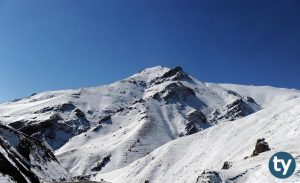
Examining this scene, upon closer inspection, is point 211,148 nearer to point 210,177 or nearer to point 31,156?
point 31,156

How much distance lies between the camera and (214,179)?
3991cm

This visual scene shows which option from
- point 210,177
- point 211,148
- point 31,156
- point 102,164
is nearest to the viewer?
point 210,177

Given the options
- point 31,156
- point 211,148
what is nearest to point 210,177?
point 31,156

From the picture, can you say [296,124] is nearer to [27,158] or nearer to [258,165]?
[258,165]

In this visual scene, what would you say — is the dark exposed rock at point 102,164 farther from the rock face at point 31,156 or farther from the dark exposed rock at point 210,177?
the dark exposed rock at point 210,177

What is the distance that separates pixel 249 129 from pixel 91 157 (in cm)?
9599

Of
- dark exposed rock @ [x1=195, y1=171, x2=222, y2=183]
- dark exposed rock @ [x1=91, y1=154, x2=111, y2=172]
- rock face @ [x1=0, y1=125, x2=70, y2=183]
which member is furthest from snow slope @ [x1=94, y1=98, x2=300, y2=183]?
dark exposed rock @ [x1=91, y1=154, x2=111, y2=172]

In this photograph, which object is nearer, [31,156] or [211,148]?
[31,156]

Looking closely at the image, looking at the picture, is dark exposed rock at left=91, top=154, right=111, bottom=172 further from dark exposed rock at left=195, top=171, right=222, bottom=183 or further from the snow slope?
dark exposed rock at left=195, top=171, right=222, bottom=183

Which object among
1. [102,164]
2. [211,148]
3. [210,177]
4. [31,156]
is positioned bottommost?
[210,177]

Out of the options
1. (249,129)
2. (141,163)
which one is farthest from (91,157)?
(249,129)

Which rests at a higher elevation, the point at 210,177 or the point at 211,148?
the point at 211,148

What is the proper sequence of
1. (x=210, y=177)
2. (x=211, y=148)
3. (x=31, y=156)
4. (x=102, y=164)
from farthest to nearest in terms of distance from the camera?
(x=102, y=164), (x=211, y=148), (x=31, y=156), (x=210, y=177)

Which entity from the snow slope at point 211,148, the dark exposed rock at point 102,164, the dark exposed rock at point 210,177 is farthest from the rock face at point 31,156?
the dark exposed rock at point 102,164
